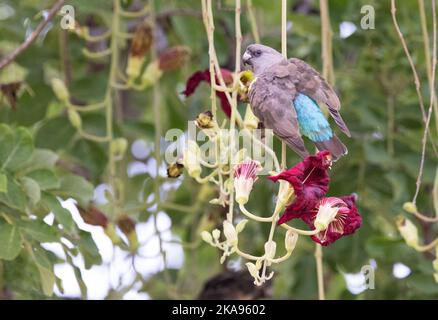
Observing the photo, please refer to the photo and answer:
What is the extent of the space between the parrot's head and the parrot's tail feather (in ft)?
0.64

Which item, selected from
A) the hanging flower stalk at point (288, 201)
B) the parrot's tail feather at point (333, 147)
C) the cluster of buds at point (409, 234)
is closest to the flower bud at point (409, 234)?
the cluster of buds at point (409, 234)

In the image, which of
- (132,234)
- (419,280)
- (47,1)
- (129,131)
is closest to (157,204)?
(132,234)

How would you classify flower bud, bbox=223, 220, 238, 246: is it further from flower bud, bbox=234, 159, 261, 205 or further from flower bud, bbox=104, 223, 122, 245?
flower bud, bbox=104, 223, 122, 245

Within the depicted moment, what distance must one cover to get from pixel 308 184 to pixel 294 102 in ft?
1.07

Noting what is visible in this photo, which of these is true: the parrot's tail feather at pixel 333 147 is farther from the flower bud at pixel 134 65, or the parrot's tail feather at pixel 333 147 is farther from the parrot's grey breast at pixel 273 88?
the flower bud at pixel 134 65

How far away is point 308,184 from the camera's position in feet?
6.31

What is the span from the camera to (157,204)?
114 inches

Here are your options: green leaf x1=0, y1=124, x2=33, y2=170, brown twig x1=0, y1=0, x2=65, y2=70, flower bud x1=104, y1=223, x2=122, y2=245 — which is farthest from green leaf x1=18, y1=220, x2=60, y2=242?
brown twig x1=0, y1=0, x2=65, y2=70

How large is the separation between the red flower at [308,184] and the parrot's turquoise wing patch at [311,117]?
0.25 metres

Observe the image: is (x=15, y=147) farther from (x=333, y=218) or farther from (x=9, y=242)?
(x=333, y=218)

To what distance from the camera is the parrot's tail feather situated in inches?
83.4
